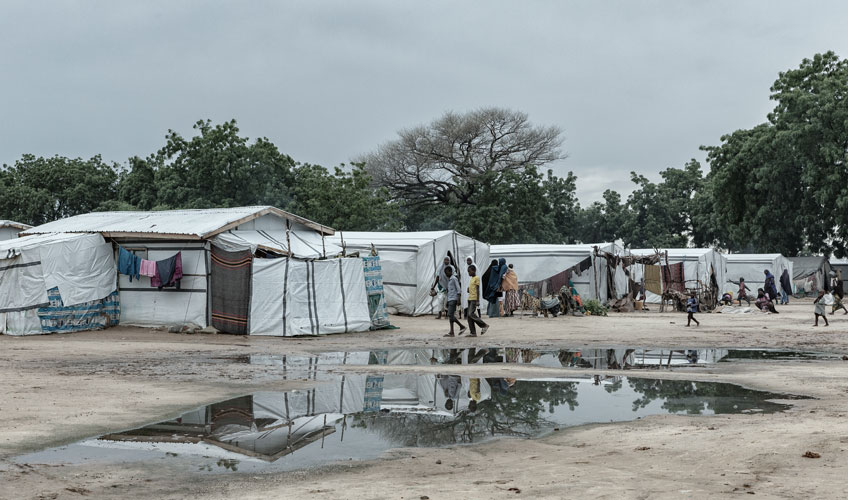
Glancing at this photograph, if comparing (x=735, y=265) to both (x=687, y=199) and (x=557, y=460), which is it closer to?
(x=687, y=199)

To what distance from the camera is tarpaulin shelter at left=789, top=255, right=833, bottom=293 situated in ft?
144

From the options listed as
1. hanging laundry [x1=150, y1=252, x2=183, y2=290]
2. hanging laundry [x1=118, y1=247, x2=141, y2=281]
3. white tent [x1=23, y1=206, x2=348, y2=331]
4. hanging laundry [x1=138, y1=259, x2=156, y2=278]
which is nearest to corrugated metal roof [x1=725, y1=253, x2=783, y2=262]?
white tent [x1=23, y1=206, x2=348, y2=331]

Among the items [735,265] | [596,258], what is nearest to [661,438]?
[596,258]

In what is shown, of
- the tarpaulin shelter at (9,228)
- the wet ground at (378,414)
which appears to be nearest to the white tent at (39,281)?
the wet ground at (378,414)

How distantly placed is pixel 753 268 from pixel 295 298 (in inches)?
1175

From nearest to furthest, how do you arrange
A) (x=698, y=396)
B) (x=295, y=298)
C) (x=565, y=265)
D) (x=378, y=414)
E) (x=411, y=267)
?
(x=378, y=414)
(x=698, y=396)
(x=295, y=298)
(x=411, y=267)
(x=565, y=265)

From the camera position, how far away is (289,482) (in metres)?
5.18

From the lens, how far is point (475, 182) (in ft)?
152

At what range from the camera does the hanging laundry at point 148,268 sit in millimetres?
18766

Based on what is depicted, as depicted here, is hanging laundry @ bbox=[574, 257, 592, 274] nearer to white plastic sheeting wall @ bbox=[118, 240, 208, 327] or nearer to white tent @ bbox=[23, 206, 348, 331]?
white tent @ bbox=[23, 206, 348, 331]

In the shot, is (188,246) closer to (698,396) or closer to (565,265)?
(698,396)

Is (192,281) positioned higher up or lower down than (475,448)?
higher up

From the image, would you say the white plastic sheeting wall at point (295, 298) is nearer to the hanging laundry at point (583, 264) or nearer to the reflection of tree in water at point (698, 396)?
the reflection of tree in water at point (698, 396)

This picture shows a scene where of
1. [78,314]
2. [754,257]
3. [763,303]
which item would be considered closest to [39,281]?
[78,314]
